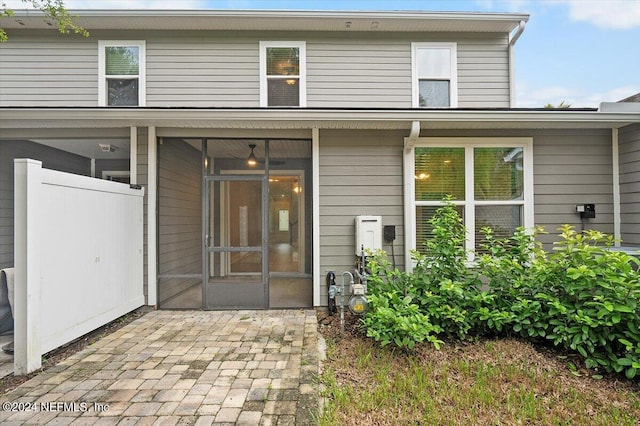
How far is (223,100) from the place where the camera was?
5227 mm

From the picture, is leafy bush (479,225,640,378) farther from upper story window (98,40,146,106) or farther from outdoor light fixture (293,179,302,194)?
upper story window (98,40,146,106)

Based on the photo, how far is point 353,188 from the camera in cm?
447

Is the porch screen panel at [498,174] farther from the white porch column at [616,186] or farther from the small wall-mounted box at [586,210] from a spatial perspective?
the white porch column at [616,186]

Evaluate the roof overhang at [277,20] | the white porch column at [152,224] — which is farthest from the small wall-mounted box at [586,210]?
the white porch column at [152,224]

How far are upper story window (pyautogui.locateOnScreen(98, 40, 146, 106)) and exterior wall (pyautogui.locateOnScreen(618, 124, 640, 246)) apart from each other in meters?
7.48

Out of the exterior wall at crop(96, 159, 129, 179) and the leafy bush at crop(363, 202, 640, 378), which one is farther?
the exterior wall at crop(96, 159, 129, 179)

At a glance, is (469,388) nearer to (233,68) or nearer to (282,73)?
(282,73)

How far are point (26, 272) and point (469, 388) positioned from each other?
3.93m

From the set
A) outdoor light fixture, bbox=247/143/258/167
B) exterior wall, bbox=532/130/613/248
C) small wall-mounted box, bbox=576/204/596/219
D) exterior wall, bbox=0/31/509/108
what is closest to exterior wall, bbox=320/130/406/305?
outdoor light fixture, bbox=247/143/258/167

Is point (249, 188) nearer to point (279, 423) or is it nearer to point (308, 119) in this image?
point (308, 119)

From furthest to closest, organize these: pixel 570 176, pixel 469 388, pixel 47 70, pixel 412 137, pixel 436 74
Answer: pixel 436 74
pixel 47 70
pixel 570 176
pixel 412 137
pixel 469 388

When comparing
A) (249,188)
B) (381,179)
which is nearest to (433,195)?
(381,179)

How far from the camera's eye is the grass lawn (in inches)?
83.7

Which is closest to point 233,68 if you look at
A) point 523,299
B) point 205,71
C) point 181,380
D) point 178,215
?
point 205,71
